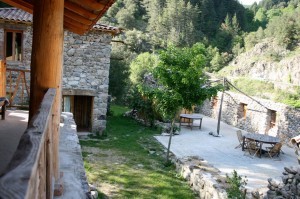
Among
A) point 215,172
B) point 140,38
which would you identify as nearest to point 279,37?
point 140,38

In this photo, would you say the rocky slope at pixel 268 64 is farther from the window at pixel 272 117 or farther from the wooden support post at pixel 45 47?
the wooden support post at pixel 45 47

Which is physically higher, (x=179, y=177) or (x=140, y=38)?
(x=140, y=38)

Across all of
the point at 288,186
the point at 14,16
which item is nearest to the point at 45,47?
the point at 288,186

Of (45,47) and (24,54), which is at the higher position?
(24,54)

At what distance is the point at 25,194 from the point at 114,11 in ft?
151

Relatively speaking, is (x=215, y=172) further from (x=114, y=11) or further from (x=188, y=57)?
(x=114, y=11)

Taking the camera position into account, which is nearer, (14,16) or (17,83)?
(17,83)

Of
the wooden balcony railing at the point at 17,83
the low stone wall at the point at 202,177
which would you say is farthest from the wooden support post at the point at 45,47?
the low stone wall at the point at 202,177

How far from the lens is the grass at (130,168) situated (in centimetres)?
770

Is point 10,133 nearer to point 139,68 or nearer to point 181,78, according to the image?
point 181,78

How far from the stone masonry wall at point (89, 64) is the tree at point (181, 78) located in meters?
3.28

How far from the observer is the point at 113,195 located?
7.28m

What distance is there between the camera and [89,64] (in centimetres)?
1240

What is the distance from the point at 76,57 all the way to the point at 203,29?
126 ft
